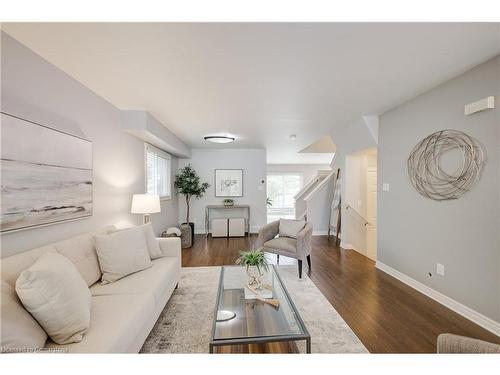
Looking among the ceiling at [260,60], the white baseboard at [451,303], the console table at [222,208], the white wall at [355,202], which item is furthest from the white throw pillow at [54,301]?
the console table at [222,208]

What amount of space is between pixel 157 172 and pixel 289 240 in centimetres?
311

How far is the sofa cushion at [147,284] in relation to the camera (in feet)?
5.80

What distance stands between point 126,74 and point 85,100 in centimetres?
66

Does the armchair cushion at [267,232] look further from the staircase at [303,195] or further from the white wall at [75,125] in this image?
the staircase at [303,195]

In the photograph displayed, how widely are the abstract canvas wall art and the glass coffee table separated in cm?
158

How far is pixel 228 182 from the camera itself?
6367 millimetres

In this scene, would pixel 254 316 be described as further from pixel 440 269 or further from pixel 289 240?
pixel 440 269

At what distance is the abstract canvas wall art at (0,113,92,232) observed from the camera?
5.00ft

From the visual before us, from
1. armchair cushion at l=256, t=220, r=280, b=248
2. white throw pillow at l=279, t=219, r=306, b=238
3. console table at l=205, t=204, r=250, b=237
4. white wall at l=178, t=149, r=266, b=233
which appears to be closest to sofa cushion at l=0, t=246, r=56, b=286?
armchair cushion at l=256, t=220, r=280, b=248

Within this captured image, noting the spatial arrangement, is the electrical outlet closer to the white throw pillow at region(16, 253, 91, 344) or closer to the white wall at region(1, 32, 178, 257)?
the white throw pillow at region(16, 253, 91, 344)

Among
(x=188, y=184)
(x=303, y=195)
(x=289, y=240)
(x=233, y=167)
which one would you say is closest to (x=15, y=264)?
(x=289, y=240)

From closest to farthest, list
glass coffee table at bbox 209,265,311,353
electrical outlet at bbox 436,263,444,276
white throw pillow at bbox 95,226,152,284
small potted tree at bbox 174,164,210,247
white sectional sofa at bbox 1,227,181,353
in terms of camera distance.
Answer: white sectional sofa at bbox 1,227,181,353
glass coffee table at bbox 209,265,311,353
white throw pillow at bbox 95,226,152,284
electrical outlet at bbox 436,263,444,276
small potted tree at bbox 174,164,210,247

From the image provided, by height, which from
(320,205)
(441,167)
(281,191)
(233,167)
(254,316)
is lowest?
(254,316)

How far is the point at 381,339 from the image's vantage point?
185cm
